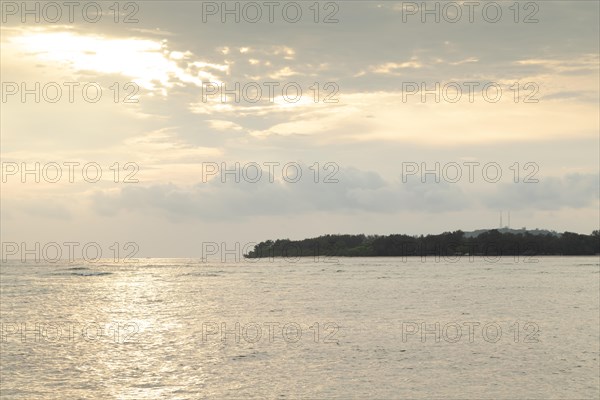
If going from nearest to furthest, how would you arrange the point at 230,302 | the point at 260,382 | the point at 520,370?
1. the point at 260,382
2. the point at 520,370
3. the point at 230,302

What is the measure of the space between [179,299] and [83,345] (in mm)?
29710

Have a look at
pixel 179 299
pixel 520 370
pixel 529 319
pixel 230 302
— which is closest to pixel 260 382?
pixel 520 370

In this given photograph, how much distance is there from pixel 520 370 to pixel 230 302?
34.5 m

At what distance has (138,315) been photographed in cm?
4856

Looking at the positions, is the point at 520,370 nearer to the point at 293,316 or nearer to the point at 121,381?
the point at 121,381

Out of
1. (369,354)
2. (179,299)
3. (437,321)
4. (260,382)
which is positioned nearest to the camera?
(260,382)

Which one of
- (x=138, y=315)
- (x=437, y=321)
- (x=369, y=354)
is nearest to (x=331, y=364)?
(x=369, y=354)

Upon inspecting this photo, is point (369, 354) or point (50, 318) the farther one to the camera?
point (50, 318)

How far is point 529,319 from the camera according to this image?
4309cm

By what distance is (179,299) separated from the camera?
6275cm

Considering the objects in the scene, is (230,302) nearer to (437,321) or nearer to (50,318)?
(50,318)

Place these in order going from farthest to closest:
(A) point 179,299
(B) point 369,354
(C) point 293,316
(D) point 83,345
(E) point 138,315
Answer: (A) point 179,299 < (E) point 138,315 < (C) point 293,316 < (D) point 83,345 < (B) point 369,354

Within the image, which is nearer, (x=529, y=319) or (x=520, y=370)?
(x=520, y=370)

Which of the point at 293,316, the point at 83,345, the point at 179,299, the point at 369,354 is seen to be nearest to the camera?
the point at 369,354
